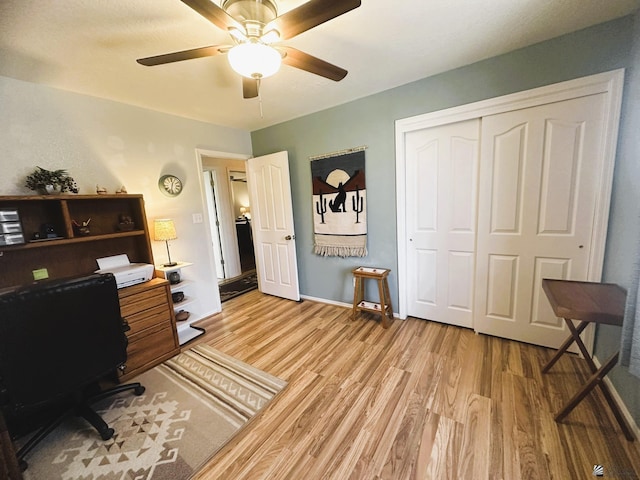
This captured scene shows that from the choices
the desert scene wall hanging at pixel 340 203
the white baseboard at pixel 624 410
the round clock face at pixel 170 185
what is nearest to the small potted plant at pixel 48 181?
the round clock face at pixel 170 185

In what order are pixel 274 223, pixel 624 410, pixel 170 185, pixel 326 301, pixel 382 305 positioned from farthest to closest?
pixel 274 223, pixel 326 301, pixel 170 185, pixel 382 305, pixel 624 410

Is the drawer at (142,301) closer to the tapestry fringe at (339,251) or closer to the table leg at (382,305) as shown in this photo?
the tapestry fringe at (339,251)

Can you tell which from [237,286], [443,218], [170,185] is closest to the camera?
[443,218]

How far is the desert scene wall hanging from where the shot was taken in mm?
2738

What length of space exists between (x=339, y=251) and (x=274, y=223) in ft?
3.37

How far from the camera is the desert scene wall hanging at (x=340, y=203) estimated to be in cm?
274

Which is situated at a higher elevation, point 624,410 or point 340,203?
point 340,203

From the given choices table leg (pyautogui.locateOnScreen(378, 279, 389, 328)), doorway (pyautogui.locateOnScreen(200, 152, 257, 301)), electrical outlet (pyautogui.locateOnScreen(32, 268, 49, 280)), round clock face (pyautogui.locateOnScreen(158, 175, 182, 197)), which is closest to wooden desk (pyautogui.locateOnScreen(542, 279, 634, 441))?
table leg (pyautogui.locateOnScreen(378, 279, 389, 328))

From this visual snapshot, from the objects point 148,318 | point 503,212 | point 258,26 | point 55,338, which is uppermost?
point 258,26

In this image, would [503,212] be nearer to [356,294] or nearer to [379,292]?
[379,292]

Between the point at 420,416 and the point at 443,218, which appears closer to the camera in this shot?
the point at 420,416

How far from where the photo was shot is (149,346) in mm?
2141

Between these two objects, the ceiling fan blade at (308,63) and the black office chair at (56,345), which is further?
the ceiling fan blade at (308,63)

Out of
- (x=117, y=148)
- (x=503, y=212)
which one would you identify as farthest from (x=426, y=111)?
(x=117, y=148)
